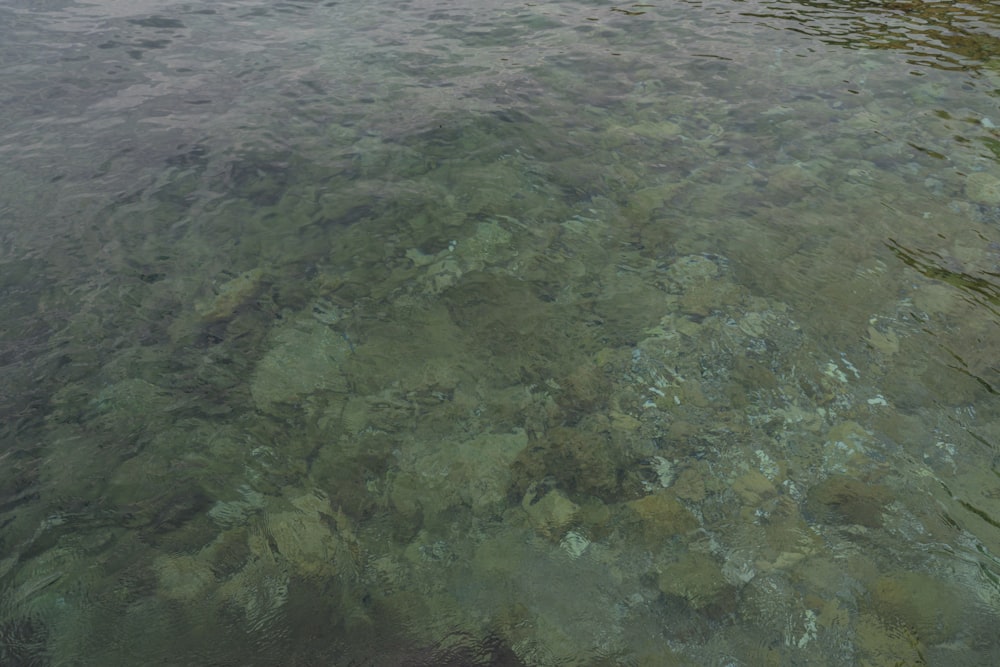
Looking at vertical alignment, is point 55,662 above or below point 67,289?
below

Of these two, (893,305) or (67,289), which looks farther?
(67,289)

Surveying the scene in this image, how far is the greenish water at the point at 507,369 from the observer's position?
136 inches

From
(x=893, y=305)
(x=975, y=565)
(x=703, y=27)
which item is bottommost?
(x=975, y=565)

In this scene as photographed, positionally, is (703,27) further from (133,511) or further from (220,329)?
(133,511)

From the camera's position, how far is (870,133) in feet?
25.9

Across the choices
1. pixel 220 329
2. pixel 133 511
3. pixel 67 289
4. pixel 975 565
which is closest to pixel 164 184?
pixel 67 289

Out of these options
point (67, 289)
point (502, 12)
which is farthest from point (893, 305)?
point (502, 12)

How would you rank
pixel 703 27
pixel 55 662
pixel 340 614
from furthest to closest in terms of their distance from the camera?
pixel 703 27, pixel 340 614, pixel 55 662

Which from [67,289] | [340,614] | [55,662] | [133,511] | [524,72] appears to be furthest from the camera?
[524,72]

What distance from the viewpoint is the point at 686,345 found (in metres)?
5.16

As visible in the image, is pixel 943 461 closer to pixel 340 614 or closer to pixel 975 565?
pixel 975 565

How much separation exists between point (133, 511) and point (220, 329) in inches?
75.6

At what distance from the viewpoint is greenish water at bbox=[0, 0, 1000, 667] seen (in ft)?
11.3

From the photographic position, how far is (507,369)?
5.00 meters
